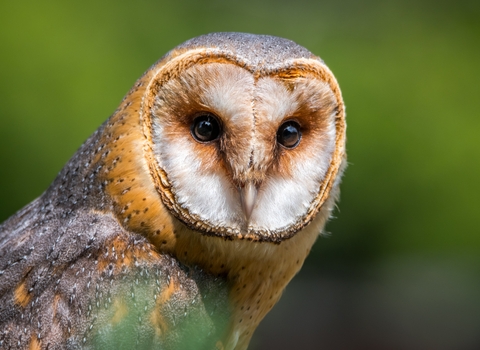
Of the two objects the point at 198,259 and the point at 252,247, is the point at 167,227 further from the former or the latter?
the point at 252,247

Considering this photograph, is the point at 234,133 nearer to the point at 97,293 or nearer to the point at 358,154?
the point at 97,293

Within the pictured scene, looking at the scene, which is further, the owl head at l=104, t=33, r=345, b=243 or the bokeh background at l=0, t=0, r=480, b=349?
the bokeh background at l=0, t=0, r=480, b=349

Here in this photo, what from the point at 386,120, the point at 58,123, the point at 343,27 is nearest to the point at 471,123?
the point at 386,120

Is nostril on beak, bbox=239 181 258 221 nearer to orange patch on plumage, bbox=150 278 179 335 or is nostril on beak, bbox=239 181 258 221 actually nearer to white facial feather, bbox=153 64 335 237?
white facial feather, bbox=153 64 335 237

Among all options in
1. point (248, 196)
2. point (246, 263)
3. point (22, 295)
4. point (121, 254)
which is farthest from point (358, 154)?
point (22, 295)

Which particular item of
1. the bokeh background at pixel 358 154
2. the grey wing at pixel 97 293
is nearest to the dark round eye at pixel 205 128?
the grey wing at pixel 97 293

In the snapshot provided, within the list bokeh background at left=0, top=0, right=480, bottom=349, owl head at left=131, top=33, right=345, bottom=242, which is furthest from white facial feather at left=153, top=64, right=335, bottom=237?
bokeh background at left=0, top=0, right=480, bottom=349
